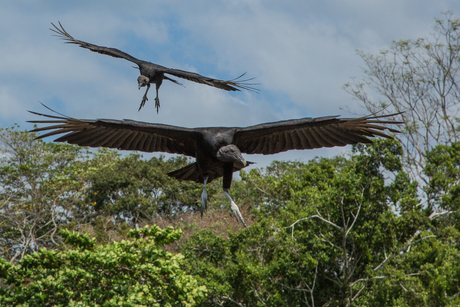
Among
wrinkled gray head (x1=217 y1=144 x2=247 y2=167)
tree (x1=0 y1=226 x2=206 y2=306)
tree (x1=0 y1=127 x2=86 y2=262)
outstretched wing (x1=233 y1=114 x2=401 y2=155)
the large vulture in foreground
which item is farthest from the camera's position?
tree (x1=0 y1=127 x2=86 y2=262)

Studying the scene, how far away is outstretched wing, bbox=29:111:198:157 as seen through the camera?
6708mm

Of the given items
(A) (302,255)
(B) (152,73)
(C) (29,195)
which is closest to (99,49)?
(B) (152,73)

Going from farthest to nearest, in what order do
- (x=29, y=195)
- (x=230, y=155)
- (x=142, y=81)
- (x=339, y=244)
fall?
(x=29, y=195) < (x=339, y=244) < (x=142, y=81) < (x=230, y=155)

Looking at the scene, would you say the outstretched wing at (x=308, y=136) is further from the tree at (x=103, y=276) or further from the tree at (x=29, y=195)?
the tree at (x=29, y=195)

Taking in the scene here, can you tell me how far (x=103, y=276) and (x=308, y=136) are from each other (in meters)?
5.33

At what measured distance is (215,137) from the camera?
256 inches

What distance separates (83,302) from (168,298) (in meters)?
1.68

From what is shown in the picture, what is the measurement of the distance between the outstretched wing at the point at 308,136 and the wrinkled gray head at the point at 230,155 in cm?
74

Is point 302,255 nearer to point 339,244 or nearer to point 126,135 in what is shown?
point 339,244

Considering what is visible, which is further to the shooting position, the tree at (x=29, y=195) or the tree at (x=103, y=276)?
the tree at (x=29, y=195)

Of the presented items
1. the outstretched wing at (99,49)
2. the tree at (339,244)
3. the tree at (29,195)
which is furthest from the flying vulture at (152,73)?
the tree at (29,195)

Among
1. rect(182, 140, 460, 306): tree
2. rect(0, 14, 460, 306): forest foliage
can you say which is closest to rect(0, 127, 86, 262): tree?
rect(0, 14, 460, 306): forest foliage

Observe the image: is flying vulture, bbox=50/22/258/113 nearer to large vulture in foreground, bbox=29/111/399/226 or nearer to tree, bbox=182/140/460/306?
large vulture in foreground, bbox=29/111/399/226

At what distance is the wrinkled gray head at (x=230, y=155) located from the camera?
20.1 ft
